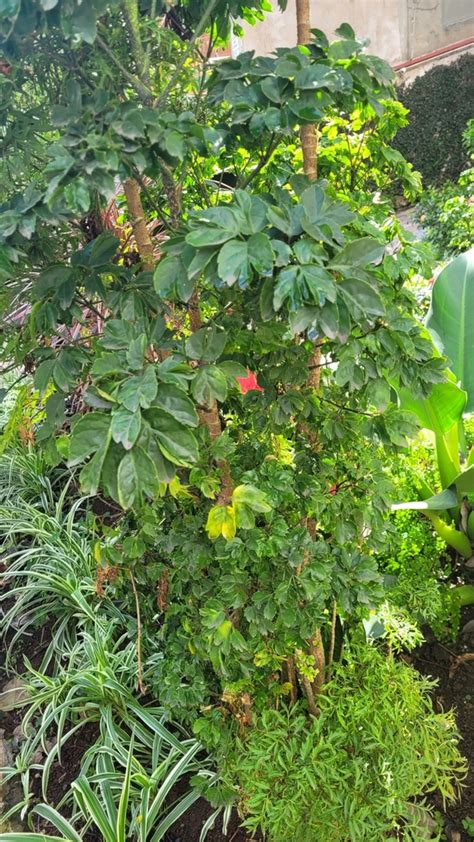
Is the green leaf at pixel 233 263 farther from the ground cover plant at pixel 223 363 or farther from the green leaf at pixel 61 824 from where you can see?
the green leaf at pixel 61 824

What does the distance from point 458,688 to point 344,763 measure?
0.69 m

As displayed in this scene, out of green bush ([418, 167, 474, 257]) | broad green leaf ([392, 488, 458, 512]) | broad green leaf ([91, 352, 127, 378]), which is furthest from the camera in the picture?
green bush ([418, 167, 474, 257])

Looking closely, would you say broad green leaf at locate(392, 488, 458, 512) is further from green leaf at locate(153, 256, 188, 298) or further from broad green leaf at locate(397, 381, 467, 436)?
green leaf at locate(153, 256, 188, 298)

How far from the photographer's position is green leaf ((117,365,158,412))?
2.09ft

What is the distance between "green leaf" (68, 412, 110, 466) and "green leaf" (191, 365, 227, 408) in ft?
0.51

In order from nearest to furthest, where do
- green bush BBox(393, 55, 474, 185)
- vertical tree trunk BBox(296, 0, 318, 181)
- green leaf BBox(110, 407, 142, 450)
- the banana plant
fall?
1. green leaf BBox(110, 407, 142, 450)
2. vertical tree trunk BBox(296, 0, 318, 181)
3. the banana plant
4. green bush BBox(393, 55, 474, 185)

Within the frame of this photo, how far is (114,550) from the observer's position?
122cm

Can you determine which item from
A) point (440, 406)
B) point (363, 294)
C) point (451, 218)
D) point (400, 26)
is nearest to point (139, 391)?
point (363, 294)

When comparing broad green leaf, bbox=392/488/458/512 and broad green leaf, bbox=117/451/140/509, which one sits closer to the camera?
broad green leaf, bbox=117/451/140/509

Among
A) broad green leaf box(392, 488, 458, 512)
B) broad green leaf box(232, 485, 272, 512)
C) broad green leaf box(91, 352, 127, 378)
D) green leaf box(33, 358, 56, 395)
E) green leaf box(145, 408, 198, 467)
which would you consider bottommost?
broad green leaf box(392, 488, 458, 512)

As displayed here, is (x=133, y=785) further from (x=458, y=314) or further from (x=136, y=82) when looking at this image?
(x=458, y=314)

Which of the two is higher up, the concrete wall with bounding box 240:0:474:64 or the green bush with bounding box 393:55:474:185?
the concrete wall with bounding box 240:0:474:64

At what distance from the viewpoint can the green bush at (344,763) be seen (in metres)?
1.15

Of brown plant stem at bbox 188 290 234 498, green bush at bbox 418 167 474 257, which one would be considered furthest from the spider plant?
green bush at bbox 418 167 474 257
